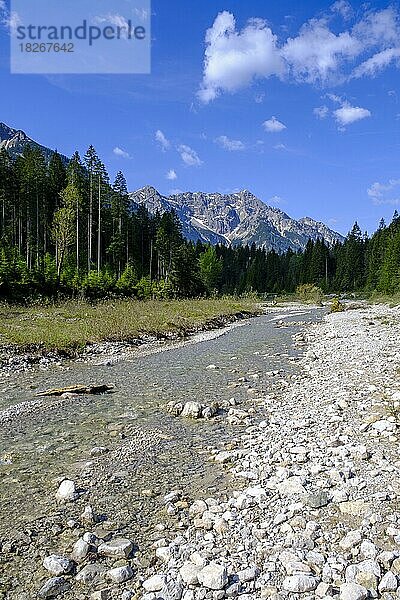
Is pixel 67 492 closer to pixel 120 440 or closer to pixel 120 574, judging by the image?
pixel 120 574

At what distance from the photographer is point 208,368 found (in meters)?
14.5

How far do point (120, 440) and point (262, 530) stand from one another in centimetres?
374

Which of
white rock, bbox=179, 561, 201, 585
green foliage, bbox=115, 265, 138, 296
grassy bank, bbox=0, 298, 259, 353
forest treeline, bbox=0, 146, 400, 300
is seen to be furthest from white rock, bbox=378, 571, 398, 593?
green foliage, bbox=115, 265, 138, 296

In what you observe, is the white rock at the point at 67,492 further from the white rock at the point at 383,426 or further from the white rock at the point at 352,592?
the white rock at the point at 383,426

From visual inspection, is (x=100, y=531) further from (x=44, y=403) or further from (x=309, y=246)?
(x=309, y=246)

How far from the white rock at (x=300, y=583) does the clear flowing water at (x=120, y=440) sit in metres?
1.75

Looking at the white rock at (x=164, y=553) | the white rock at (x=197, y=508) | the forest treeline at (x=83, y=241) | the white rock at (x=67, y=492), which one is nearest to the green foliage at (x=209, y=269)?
the forest treeline at (x=83, y=241)

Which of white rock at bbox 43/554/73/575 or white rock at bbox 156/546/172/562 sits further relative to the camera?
white rock at bbox 156/546/172/562

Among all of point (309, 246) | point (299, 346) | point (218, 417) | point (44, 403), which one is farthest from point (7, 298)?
point (309, 246)

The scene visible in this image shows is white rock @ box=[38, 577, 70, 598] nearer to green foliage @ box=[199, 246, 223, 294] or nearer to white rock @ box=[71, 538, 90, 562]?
white rock @ box=[71, 538, 90, 562]

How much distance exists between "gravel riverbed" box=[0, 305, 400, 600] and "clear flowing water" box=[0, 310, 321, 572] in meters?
0.15

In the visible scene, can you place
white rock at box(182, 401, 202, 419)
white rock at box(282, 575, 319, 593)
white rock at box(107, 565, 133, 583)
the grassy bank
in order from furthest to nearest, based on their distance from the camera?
the grassy bank → white rock at box(182, 401, 202, 419) → white rock at box(107, 565, 133, 583) → white rock at box(282, 575, 319, 593)

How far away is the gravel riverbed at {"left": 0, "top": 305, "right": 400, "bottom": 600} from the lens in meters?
3.67

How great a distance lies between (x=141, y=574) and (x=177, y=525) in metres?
0.87
